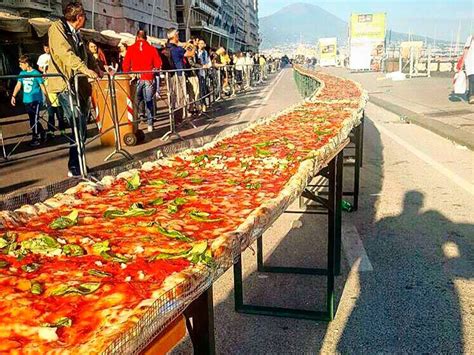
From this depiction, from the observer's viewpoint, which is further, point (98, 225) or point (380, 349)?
point (380, 349)

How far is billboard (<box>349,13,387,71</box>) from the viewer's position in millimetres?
72688

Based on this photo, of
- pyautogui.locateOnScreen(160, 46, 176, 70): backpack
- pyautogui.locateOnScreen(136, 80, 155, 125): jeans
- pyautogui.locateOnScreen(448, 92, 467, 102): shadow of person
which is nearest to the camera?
pyautogui.locateOnScreen(136, 80, 155, 125): jeans

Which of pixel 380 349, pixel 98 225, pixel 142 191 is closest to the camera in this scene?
pixel 98 225

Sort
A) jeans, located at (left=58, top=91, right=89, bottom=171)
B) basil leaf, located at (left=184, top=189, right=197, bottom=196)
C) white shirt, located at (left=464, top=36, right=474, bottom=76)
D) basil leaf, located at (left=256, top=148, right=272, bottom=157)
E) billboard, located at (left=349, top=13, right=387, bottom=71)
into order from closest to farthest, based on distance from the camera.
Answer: basil leaf, located at (left=184, top=189, right=197, bottom=196) → basil leaf, located at (left=256, top=148, right=272, bottom=157) → jeans, located at (left=58, top=91, right=89, bottom=171) → white shirt, located at (left=464, top=36, right=474, bottom=76) → billboard, located at (left=349, top=13, right=387, bottom=71)

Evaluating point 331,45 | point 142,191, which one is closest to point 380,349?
point 142,191

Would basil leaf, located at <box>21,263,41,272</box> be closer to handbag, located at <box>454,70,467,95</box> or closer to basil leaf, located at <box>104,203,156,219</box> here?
basil leaf, located at <box>104,203,156,219</box>

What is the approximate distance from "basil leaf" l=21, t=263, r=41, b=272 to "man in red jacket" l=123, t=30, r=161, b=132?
11217 mm

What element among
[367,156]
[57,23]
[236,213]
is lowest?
[367,156]

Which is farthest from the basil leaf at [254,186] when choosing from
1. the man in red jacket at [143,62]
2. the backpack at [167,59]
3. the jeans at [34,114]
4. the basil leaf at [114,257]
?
the backpack at [167,59]

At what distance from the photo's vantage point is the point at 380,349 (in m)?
3.58

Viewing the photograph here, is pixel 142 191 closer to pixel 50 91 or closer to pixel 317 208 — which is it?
pixel 317 208

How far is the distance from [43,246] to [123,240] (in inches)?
13.1

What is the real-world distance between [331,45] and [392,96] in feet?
296

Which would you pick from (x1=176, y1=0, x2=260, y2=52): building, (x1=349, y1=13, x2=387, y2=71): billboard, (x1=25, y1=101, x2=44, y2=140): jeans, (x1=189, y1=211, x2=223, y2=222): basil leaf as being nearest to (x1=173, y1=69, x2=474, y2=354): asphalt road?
(x1=189, y1=211, x2=223, y2=222): basil leaf
